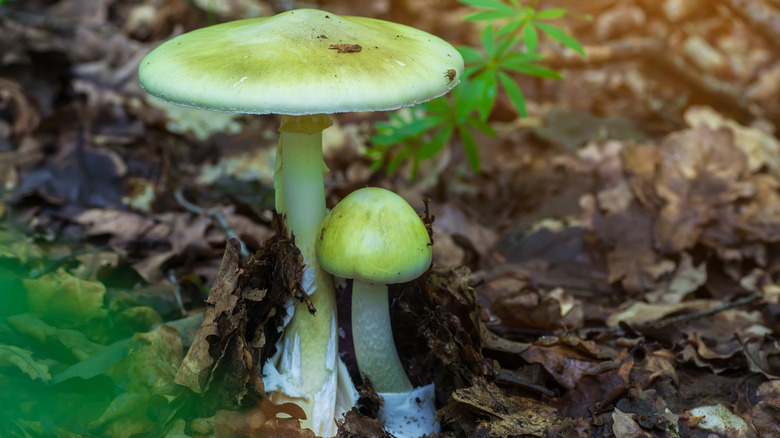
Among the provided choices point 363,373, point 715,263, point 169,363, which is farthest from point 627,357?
point 169,363

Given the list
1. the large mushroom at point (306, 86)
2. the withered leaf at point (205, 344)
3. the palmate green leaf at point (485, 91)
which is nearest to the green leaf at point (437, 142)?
the palmate green leaf at point (485, 91)

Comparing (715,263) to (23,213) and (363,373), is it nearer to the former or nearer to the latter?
(363,373)

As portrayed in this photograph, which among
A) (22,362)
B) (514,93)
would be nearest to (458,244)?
(514,93)

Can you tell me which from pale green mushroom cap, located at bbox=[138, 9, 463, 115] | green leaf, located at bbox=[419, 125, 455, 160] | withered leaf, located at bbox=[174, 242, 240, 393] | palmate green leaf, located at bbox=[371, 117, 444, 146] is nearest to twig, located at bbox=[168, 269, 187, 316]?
withered leaf, located at bbox=[174, 242, 240, 393]

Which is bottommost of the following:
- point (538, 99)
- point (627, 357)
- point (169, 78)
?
point (538, 99)

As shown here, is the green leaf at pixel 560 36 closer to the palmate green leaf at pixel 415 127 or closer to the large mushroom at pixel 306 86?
the palmate green leaf at pixel 415 127

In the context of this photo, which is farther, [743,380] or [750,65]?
[750,65]
